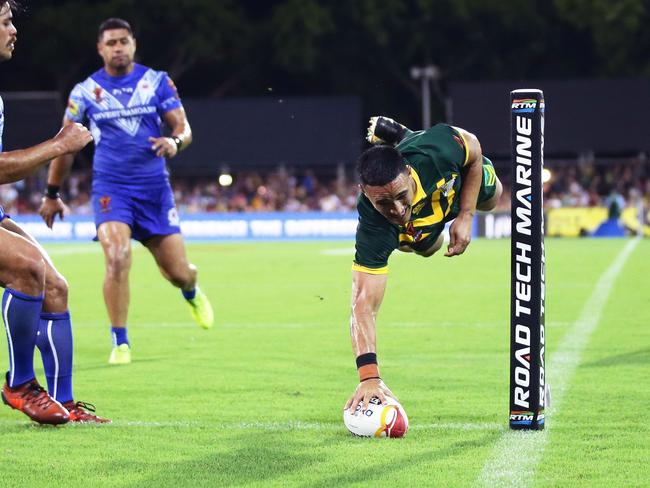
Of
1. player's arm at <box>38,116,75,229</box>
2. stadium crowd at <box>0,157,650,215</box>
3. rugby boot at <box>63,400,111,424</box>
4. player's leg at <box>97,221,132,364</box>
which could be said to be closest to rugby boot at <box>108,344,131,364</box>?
player's leg at <box>97,221,132,364</box>

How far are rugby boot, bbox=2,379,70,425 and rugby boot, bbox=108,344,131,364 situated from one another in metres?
2.71

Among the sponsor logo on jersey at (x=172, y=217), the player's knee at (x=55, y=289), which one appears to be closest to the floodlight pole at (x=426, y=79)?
the sponsor logo on jersey at (x=172, y=217)

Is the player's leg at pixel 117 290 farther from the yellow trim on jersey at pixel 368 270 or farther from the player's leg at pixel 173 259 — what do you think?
the yellow trim on jersey at pixel 368 270

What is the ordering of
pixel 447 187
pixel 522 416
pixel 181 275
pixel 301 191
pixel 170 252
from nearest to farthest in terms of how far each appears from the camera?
pixel 522 416 → pixel 447 187 → pixel 170 252 → pixel 181 275 → pixel 301 191

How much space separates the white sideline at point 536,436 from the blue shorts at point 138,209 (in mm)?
3085

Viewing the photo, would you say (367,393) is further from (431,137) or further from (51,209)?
(51,209)

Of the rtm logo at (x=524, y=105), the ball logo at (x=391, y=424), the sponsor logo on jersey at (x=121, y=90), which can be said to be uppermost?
the sponsor logo on jersey at (x=121, y=90)

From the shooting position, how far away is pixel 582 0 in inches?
1623

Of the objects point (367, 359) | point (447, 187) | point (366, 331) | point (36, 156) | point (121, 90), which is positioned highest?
point (121, 90)

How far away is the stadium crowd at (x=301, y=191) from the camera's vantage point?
3447cm

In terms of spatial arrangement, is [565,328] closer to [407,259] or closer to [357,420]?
[357,420]

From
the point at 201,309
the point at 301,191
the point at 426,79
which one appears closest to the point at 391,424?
the point at 201,309

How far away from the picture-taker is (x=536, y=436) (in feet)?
18.8

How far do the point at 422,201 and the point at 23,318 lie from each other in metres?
2.03
